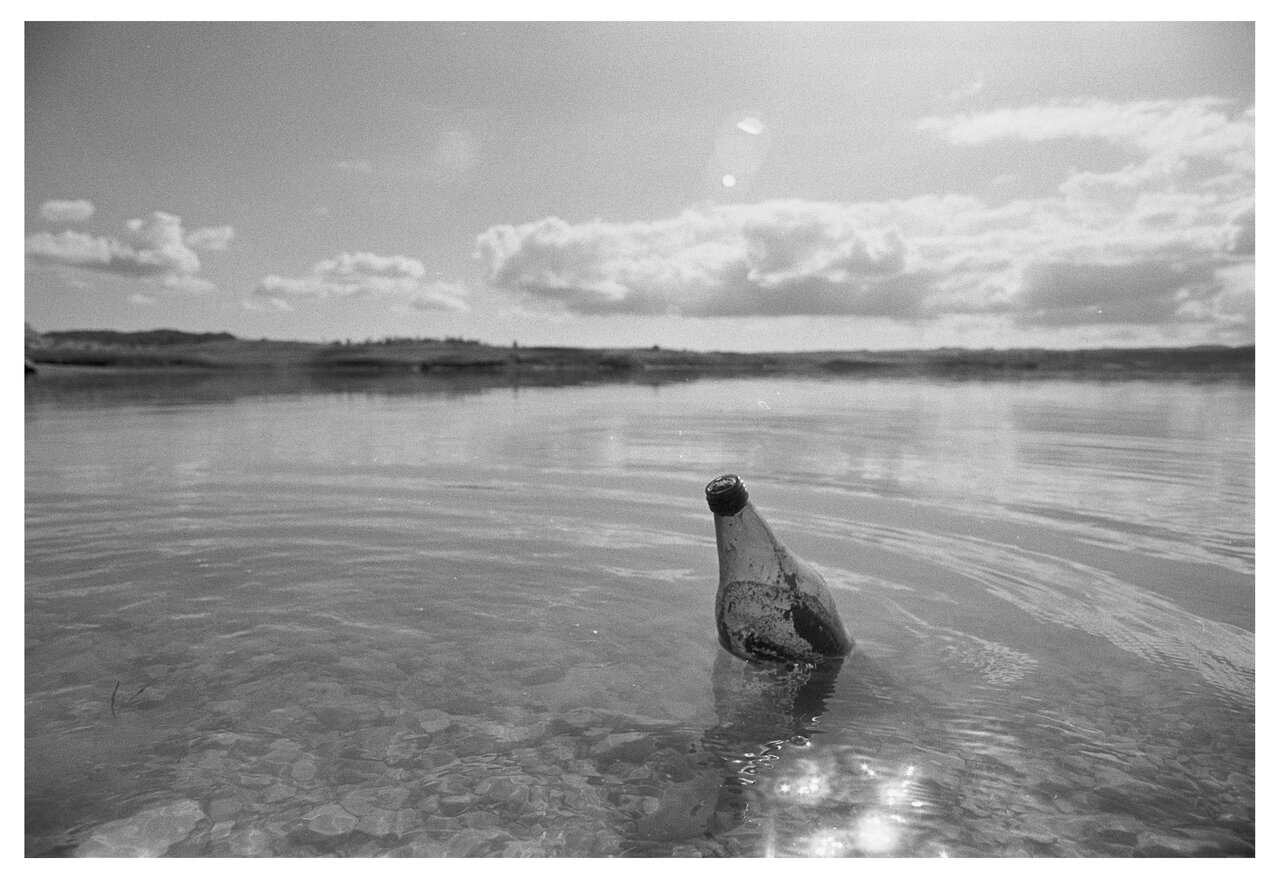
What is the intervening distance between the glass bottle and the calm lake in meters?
0.25

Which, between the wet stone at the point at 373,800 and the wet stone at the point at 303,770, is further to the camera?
the wet stone at the point at 303,770

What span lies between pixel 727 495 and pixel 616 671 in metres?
1.54

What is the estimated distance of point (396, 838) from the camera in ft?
13.0

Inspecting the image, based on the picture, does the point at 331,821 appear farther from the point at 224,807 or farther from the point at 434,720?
the point at 434,720

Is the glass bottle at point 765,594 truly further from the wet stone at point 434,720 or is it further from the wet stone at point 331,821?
the wet stone at point 331,821

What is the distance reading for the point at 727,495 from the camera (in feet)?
17.8

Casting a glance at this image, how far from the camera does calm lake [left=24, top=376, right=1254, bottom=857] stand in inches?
162

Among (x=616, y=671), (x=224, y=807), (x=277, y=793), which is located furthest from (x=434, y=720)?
(x=616, y=671)

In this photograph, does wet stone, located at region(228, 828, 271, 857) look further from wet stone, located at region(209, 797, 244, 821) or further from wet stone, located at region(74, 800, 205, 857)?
wet stone, located at region(74, 800, 205, 857)

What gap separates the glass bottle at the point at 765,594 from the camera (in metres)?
5.59

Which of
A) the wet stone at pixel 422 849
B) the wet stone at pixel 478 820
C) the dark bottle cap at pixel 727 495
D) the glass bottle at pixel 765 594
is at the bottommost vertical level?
the wet stone at pixel 422 849

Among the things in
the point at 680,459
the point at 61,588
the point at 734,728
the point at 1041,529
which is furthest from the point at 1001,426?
the point at 61,588

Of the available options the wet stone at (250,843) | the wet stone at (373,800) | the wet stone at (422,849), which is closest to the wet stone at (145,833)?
the wet stone at (250,843)

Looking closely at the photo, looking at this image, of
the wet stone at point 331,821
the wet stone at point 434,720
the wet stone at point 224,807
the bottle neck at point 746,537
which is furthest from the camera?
the bottle neck at point 746,537
